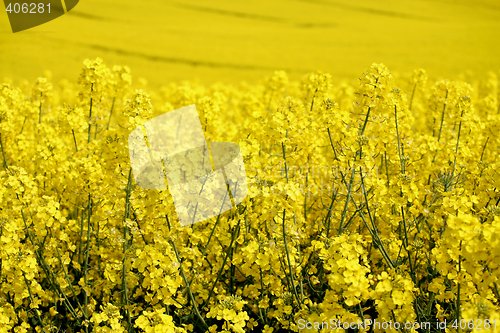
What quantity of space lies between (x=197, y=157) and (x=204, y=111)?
1603mm

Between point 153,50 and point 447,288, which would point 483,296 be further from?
point 153,50

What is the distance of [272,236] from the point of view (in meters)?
3.22

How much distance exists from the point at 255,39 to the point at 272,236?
3655cm

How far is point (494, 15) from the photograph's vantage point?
48469mm

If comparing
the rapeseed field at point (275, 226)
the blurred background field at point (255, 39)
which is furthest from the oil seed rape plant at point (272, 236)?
the blurred background field at point (255, 39)

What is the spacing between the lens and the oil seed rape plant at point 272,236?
262 centimetres

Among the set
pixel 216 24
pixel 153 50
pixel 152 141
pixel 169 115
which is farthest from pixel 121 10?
pixel 152 141
